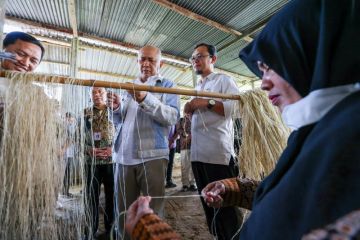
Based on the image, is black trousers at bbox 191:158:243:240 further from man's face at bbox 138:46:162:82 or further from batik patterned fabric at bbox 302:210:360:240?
batik patterned fabric at bbox 302:210:360:240

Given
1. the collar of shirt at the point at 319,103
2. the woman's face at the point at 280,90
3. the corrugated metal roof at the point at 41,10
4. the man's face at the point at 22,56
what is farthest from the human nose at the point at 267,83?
the corrugated metal roof at the point at 41,10

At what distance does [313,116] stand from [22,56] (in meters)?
1.66

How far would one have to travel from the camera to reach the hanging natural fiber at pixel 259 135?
1.66m

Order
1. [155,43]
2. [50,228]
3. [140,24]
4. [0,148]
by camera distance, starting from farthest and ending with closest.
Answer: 1. [155,43]
2. [140,24]
3. [50,228]
4. [0,148]

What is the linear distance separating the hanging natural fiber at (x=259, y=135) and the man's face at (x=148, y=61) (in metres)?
0.84

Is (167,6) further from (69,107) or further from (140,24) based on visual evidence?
(69,107)

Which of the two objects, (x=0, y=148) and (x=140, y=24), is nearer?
(x=0, y=148)

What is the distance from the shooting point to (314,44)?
61 cm

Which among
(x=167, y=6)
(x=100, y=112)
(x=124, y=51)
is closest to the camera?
(x=100, y=112)

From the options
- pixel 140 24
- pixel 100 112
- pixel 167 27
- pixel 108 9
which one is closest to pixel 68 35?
pixel 108 9

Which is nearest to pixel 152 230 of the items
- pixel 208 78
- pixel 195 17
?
pixel 208 78

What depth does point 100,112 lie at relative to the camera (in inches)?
94.8

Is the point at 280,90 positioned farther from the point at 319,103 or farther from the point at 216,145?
the point at 216,145

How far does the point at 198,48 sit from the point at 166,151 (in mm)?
996
